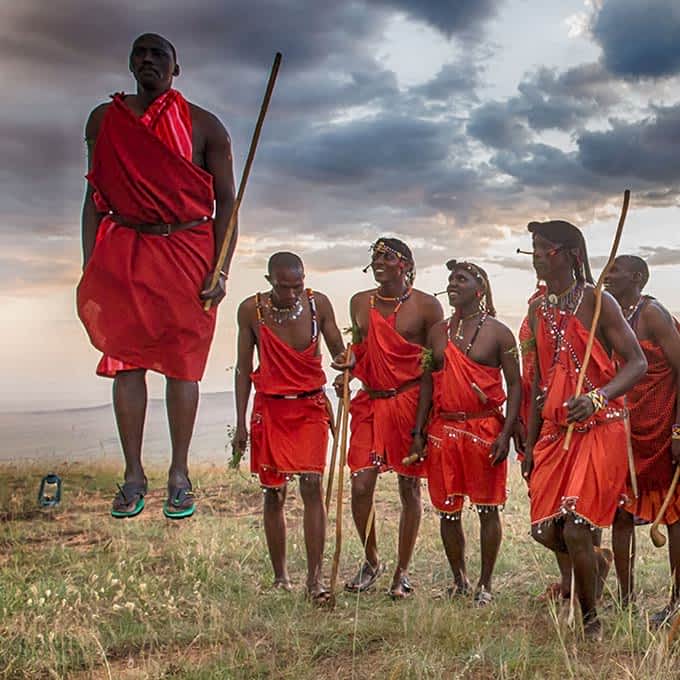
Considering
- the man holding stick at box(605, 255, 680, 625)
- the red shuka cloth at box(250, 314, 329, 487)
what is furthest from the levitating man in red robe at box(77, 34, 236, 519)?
the man holding stick at box(605, 255, 680, 625)

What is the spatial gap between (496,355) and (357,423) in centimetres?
156

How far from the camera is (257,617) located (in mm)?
8352

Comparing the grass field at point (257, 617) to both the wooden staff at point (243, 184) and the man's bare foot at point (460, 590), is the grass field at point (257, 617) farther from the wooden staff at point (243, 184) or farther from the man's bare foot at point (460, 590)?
the wooden staff at point (243, 184)

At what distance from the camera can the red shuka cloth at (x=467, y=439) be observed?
8586mm

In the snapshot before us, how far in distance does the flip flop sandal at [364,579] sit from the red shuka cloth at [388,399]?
1.03m

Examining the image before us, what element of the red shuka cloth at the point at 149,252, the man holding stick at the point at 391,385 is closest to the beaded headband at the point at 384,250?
the man holding stick at the point at 391,385

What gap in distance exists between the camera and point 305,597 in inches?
348

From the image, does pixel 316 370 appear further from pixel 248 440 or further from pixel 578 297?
pixel 578 297

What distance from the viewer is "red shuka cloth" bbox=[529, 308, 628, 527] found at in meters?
6.93

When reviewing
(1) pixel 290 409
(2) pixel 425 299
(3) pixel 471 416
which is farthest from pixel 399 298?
(1) pixel 290 409

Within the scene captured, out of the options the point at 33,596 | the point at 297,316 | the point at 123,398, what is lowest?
the point at 33,596

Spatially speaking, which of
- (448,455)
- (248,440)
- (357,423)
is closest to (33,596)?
(248,440)

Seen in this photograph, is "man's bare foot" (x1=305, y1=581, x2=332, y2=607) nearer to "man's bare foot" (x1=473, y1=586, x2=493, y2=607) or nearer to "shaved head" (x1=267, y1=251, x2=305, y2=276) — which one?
"man's bare foot" (x1=473, y1=586, x2=493, y2=607)

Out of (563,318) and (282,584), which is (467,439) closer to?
(563,318)
